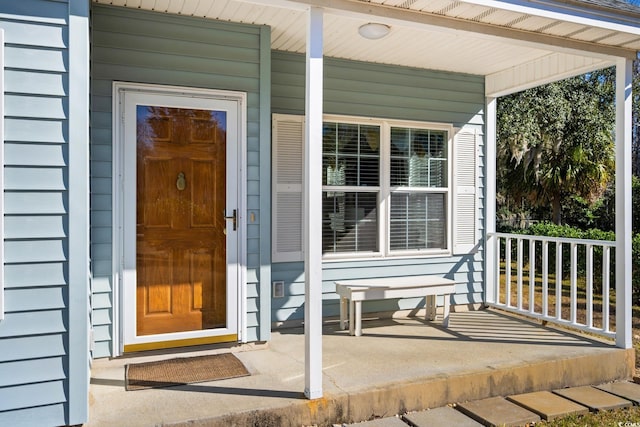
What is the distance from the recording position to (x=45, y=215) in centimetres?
256

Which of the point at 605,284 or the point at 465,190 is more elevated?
the point at 465,190

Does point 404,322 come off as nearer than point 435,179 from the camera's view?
Yes

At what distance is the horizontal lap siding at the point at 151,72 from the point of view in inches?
139

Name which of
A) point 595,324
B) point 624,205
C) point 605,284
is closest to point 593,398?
point 605,284

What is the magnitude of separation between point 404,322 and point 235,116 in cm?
249

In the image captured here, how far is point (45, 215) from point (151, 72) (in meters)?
1.52

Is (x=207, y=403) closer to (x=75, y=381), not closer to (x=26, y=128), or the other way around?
(x=75, y=381)

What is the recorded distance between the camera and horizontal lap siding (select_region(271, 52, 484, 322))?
454cm

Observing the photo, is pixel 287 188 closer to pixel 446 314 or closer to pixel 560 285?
pixel 446 314

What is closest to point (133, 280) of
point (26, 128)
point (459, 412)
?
point (26, 128)

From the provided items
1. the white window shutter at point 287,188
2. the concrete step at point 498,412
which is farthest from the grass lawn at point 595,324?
the white window shutter at point 287,188

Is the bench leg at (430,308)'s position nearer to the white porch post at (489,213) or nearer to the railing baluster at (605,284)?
the white porch post at (489,213)

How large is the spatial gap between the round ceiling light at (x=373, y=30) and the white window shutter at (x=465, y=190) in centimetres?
179

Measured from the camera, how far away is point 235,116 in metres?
3.92
